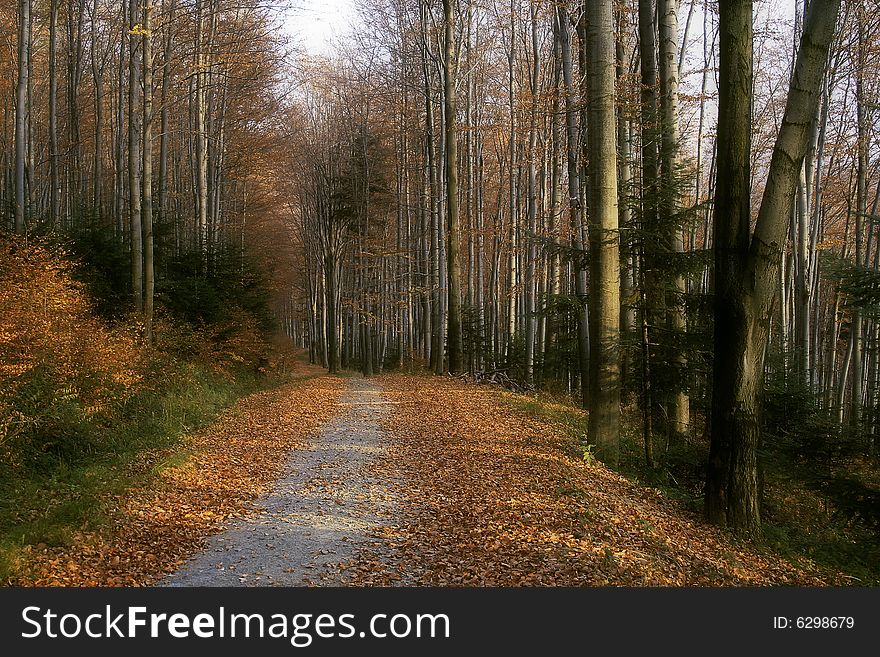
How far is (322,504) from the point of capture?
7070 mm

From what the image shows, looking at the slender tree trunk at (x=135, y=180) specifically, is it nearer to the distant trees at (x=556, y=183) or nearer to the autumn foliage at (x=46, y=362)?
the distant trees at (x=556, y=183)

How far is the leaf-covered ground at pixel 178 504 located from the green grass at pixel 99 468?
0.13 meters

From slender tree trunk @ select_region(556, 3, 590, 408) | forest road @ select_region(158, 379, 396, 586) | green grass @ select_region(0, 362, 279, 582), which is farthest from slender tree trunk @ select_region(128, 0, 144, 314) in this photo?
slender tree trunk @ select_region(556, 3, 590, 408)

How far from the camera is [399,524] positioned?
6.39m

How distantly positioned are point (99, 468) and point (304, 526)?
3321 millimetres

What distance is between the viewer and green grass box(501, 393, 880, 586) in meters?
7.52

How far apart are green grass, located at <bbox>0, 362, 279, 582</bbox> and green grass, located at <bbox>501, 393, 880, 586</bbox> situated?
616cm

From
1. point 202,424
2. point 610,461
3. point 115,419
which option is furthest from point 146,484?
point 610,461

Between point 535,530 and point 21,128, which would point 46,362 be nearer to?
point 535,530

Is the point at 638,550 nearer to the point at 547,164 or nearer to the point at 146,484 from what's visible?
the point at 146,484

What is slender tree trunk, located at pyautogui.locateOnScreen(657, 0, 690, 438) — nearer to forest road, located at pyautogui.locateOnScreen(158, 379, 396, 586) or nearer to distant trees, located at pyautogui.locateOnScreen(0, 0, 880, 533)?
distant trees, located at pyautogui.locateOnScreen(0, 0, 880, 533)

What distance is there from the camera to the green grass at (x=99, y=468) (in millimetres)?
5551

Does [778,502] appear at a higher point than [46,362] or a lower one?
lower

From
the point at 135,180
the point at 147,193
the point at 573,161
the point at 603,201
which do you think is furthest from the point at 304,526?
the point at 573,161
